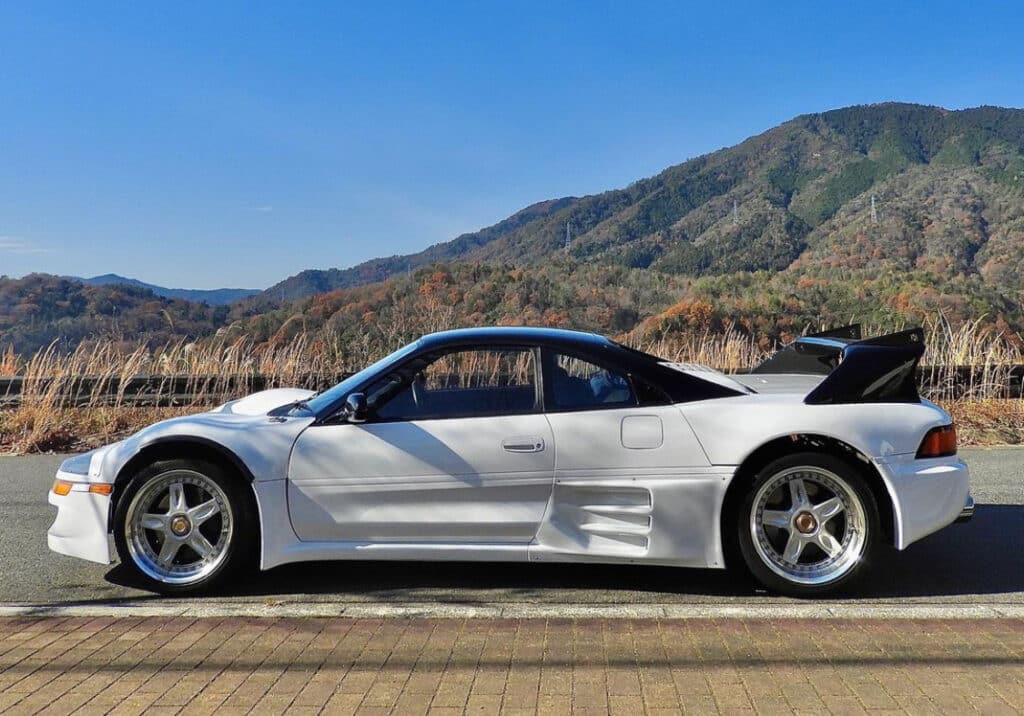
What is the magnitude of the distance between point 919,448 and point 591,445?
1625 millimetres

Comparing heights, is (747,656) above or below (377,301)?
below

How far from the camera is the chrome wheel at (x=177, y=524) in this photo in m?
4.43

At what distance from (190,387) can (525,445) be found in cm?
820

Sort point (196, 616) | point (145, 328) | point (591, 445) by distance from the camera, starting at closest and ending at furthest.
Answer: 1. point (196, 616)
2. point (591, 445)
3. point (145, 328)

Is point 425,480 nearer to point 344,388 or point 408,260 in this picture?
point 344,388

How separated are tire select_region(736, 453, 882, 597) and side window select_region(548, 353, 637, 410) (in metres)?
0.78

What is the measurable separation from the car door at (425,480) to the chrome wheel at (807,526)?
108 centimetres

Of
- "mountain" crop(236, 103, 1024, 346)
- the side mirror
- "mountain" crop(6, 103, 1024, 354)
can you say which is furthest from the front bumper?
"mountain" crop(236, 103, 1024, 346)

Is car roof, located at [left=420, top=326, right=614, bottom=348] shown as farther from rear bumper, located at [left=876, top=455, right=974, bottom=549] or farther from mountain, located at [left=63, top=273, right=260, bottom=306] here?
mountain, located at [left=63, top=273, right=260, bottom=306]

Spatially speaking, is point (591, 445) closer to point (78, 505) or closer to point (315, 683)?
point (315, 683)

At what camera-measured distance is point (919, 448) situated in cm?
440

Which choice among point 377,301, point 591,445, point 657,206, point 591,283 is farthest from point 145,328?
point 657,206

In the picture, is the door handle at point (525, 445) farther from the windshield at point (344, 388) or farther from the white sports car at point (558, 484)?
the windshield at point (344, 388)

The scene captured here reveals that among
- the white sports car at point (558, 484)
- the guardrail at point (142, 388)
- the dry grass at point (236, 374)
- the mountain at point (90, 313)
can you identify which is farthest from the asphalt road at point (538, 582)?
the mountain at point (90, 313)
